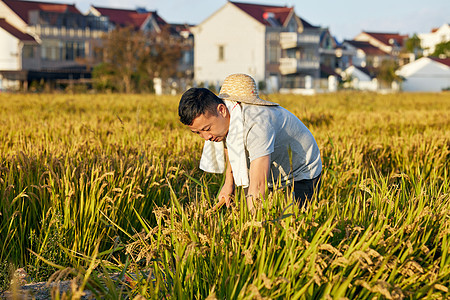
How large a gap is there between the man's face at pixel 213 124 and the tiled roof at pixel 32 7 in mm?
45611

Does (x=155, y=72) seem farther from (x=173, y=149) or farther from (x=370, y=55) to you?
(x=370, y=55)

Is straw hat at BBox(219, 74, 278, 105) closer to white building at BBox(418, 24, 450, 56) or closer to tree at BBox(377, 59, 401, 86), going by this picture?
tree at BBox(377, 59, 401, 86)

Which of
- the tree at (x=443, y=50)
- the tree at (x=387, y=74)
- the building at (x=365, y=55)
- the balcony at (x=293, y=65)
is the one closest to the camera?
the balcony at (x=293, y=65)

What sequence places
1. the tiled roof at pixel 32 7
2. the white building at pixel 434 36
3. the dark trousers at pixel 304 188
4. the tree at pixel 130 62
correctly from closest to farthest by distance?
the dark trousers at pixel 304 188
the tree at pixel 130 62
the tiled roof at pixel 32 7
the white building at pixel 434 36

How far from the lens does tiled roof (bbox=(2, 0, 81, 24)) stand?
1763 inches

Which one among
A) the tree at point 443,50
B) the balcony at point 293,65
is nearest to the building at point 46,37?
the balcony at point 293,65

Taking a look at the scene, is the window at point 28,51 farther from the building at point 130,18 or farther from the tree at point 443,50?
the tree at point 443,50

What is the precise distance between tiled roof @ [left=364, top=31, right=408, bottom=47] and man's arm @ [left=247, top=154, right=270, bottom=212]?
8549 centimetres

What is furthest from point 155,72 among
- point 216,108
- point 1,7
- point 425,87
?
point 425,87

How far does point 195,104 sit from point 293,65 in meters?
45.3

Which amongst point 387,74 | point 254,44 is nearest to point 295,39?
point 254,44

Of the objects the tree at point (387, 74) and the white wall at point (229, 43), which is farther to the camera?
the tree at point (387, 74)

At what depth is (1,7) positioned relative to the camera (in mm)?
45250

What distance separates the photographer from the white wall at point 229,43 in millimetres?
45094
